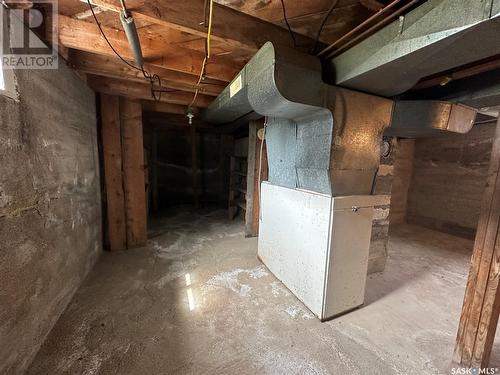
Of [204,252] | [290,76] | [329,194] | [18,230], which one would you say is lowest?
[204,252]

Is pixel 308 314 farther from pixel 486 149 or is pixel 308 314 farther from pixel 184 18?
pixel 486 149

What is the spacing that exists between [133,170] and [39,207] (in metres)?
1.46

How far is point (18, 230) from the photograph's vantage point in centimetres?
111

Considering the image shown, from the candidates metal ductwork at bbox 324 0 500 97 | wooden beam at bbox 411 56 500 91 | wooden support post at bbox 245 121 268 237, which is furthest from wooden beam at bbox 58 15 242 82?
wooden beam at bbox 411 56 500 91

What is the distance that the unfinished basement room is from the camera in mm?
1071

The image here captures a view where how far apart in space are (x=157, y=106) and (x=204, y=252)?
2170 mm

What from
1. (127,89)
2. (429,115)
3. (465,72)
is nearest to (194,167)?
(127,89)

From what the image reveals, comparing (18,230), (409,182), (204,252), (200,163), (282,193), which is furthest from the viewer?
(200,163)

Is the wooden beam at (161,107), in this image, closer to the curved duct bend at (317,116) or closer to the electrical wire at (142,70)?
the electrical wire at (142,70)

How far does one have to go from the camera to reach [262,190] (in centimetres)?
246

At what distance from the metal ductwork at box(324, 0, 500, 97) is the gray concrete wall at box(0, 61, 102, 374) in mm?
1827

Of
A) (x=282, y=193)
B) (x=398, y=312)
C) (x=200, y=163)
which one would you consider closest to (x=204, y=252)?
(x=282, y=193)

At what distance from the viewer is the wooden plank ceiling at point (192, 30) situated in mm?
1104

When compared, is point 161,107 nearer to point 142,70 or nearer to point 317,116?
point 142,70
